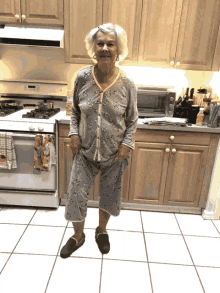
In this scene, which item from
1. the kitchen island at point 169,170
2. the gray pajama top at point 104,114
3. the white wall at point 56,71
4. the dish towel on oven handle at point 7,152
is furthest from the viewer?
the white wall at point 56,71

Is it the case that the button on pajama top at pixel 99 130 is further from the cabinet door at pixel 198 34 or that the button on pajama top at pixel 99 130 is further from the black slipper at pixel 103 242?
the cabinet door at pixel 198 34

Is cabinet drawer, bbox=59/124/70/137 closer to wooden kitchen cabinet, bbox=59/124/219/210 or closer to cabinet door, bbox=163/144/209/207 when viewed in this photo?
wooden kitchen cabinet, bbox=59/124/219/210

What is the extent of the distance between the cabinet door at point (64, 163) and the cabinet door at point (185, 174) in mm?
790

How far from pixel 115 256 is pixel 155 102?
1387mm

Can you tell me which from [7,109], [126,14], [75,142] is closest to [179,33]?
[126,14]

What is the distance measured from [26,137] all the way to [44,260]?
39.3 inches

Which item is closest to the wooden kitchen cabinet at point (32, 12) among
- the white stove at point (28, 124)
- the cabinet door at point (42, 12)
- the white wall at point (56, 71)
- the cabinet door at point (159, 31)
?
the cabinet door at point (42, 12)

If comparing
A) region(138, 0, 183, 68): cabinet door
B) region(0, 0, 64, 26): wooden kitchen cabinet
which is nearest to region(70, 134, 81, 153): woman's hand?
region(138, 0, 183, 68): cabinet door

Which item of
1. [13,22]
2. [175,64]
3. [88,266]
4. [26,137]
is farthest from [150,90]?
[88,266]

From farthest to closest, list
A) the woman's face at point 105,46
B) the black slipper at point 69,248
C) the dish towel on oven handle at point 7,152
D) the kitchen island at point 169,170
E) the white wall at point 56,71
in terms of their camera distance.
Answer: the white wall at point 56,71, the kitchen island at point 169,170, the dish towel on oven handle at point 7,152, the black slipper at point 69,248, the woman's face at point 105,46

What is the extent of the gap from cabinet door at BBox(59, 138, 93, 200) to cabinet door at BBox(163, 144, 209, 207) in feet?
2.59

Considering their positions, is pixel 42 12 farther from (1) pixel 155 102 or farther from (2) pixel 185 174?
(2) pixel 185 174

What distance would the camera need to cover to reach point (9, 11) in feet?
7.29

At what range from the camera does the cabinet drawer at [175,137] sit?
7.20 ft
